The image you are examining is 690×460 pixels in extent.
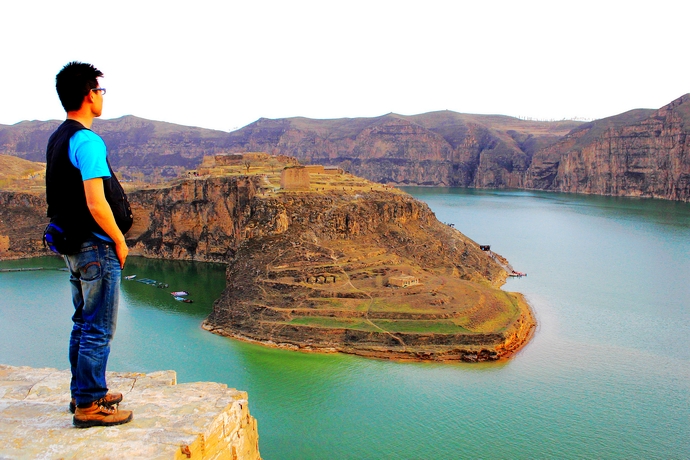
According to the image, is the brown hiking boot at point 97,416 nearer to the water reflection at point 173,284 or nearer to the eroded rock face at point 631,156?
the water reflection at point 173,284

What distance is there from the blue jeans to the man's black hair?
173 centimetres

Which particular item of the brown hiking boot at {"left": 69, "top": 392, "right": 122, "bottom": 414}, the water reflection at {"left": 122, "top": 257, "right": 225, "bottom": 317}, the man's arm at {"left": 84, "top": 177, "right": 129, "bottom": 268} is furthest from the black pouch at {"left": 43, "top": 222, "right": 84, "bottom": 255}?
the water reflection at {"left": 122, "top": 257, "right": 225, "bottom": 317}

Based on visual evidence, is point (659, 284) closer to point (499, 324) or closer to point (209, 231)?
point (499, 324)

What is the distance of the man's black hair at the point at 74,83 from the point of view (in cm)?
632

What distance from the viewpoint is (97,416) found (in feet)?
19.6

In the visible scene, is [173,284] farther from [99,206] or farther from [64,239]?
[99,206]

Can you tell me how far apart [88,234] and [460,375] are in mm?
27966

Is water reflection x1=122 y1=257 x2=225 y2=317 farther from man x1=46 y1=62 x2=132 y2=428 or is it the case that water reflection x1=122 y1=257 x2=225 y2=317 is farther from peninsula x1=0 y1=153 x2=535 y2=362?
man x1=46 y1=62 x2=132 y2=428

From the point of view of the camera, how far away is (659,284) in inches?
2106

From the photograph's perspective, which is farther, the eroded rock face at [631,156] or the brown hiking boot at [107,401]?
the eroded rock face at [631,156]

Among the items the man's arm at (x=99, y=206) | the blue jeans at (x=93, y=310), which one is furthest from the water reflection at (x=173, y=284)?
the man's arm at (x=99, y=206)

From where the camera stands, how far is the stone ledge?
5.53m

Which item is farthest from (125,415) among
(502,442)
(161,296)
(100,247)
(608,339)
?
(161,296)

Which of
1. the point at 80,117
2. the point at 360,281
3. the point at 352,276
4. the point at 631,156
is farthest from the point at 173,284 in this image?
the point at 631,156
